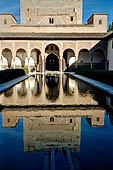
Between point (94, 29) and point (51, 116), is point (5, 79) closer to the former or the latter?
point (51, 116)

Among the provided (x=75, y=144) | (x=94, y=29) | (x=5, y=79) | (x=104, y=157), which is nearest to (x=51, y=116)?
(x=75, y=144)

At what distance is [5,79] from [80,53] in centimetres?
1831

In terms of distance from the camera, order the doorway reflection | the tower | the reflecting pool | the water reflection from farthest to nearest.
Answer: the tower, the doorway reflection, the water reflection, the reflecting pool

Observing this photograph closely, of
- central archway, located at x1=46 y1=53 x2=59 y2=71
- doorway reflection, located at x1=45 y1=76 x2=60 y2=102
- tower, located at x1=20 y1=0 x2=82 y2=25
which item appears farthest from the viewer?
tower, located at x1=20 y1=0 x2=82 y2=25

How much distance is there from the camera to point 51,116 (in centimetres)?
454

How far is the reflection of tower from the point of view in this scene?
9.78 feet

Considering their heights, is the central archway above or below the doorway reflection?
above

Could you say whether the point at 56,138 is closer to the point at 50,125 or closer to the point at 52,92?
the point at 50,125

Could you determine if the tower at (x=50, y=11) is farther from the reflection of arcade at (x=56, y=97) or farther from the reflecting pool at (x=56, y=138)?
the reflecting pool at (x=56, y=138)

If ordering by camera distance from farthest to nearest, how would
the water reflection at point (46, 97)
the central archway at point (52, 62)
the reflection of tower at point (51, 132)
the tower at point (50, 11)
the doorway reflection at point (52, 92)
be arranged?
the tower at point (50, 11) < the central archway at point (52, 62) < the doorway reflection at point (52, 92) < the water reflection at point (46, 97) < the reflection of tower at point (51, 132)

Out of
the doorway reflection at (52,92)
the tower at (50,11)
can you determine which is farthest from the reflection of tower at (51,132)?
the tower at (50,11)

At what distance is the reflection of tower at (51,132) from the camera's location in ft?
9.78

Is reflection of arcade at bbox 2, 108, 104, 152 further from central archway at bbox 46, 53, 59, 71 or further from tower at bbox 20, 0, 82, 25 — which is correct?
tower at bbox 20, 0, 82, 25

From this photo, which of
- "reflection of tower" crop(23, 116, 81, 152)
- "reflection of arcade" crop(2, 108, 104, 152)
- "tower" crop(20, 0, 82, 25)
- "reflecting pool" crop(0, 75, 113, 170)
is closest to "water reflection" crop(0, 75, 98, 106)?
"reflecting pool" crop(0, 75, 113, 170)
